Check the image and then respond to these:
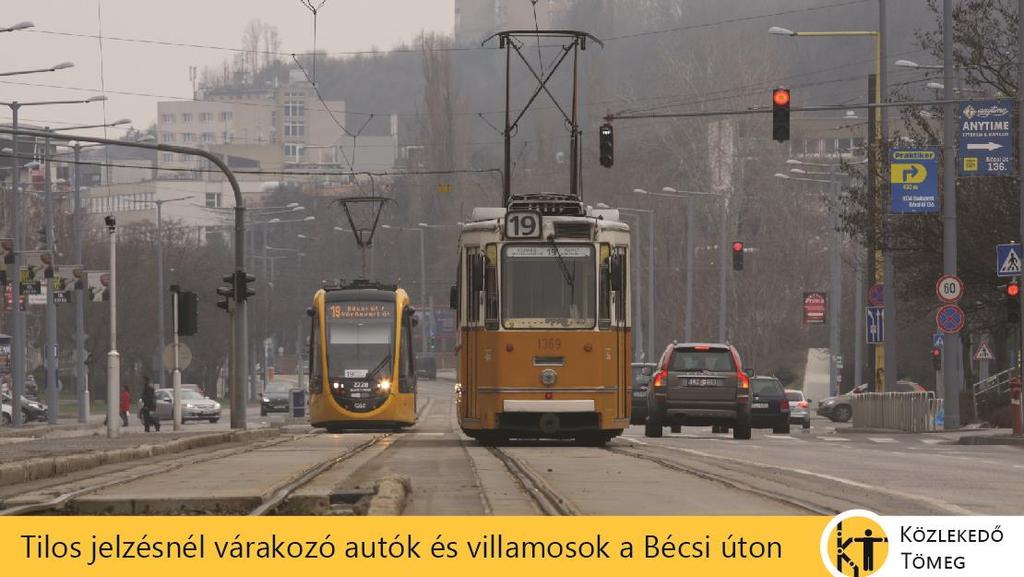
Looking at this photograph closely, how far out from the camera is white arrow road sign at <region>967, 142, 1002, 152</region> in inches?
1502

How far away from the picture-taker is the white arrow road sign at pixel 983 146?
1502 inches

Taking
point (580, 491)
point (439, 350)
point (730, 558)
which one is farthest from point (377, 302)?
point (439, 350)

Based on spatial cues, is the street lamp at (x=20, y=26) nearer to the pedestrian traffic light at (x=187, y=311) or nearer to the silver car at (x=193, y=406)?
the pedestrian traffic light at (x=187, y=311)

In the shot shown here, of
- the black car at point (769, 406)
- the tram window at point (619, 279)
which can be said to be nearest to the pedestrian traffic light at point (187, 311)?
the tram window at point (619, 279)

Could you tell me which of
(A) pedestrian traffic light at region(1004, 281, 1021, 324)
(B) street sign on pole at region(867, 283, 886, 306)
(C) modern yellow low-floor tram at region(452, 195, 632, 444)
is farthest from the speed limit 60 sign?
(C) modern yellow low-floor tram at region(452, 195, 632, 444)

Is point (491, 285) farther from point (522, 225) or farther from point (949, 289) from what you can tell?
point (949, 289)

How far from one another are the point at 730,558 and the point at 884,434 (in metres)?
34.4

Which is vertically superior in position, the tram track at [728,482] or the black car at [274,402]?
the tram track at [728,482]

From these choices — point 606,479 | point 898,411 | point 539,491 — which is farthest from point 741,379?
point 539,491

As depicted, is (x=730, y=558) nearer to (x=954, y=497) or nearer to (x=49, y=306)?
(x=954, y=497)

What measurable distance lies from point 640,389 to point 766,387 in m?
3.30

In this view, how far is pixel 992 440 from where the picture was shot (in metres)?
35.3

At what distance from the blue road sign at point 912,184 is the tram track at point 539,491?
62.1ft

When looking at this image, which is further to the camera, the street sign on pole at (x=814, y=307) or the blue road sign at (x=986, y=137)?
the street sign on pole at (x=814, y=307)
